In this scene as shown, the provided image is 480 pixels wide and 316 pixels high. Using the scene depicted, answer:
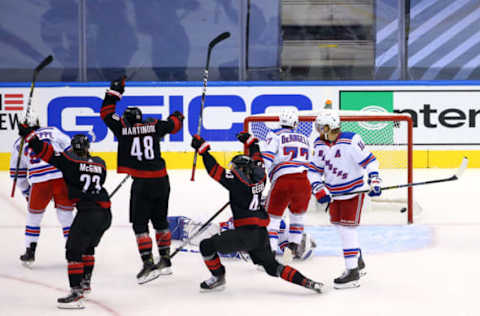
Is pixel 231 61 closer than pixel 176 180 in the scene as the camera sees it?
No

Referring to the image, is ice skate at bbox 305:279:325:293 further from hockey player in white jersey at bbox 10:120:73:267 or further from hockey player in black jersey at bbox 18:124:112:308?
hockey player in white jersey at bbox 10:120:73:267

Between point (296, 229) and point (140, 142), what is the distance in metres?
1.38

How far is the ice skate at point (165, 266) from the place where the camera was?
4.74 meters

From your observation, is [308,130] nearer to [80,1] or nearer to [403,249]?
[403,249]

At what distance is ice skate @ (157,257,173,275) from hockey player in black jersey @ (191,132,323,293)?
0.60 meters

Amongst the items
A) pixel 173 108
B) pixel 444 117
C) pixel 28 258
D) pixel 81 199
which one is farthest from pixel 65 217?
pixel 444 117

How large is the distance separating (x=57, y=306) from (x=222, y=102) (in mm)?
7252

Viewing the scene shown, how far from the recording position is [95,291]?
4.35 metres

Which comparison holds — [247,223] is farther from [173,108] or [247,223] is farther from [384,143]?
[173,108]

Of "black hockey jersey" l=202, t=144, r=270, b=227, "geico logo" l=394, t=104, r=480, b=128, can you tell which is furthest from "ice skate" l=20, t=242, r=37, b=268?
"geico logo" l=394, t=104, r=480, b=128

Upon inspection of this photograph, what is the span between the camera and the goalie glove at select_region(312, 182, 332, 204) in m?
4.51

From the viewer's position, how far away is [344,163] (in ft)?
15.0

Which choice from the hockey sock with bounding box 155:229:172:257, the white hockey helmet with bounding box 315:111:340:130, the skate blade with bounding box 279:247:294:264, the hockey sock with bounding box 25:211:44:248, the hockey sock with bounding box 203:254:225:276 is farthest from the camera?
the hockey sock with bounding box 25:211:44:248

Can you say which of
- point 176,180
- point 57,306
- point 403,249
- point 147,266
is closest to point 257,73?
point 176,180
